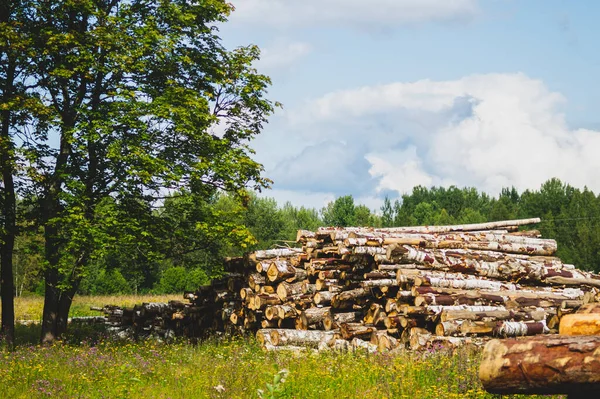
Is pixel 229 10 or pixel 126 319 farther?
pixel 126 319

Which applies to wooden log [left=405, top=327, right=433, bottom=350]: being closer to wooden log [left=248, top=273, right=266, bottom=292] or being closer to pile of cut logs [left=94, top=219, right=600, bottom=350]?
pile of cut logs [left=94, top=219, right=600, bottom=350]

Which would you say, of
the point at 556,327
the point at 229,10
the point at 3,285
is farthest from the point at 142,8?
the point at 556,327

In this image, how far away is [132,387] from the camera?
34.6ft

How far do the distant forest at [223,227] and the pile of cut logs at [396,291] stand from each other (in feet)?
4.66

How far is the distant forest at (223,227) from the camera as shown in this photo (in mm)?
18641

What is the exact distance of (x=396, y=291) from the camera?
13617 millimetres

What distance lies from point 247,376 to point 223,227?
8.81 metres

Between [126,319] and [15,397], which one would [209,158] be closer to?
[126,319]

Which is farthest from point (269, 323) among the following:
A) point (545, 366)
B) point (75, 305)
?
point (75, 305)

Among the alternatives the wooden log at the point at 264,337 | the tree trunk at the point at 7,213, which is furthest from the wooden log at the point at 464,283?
the tree trunk at the point at 7,213

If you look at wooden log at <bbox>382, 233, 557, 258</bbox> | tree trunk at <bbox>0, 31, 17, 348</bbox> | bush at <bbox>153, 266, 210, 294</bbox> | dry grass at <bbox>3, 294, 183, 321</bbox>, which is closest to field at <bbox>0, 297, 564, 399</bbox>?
wooden log at <bbox>382, 233, 557, 258</bbox>

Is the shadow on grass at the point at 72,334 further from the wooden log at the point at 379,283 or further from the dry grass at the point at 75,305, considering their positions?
the wooden log at the point at 379,283

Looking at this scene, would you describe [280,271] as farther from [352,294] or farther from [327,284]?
[352,294]

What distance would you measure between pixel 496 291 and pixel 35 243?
42.8 ft
